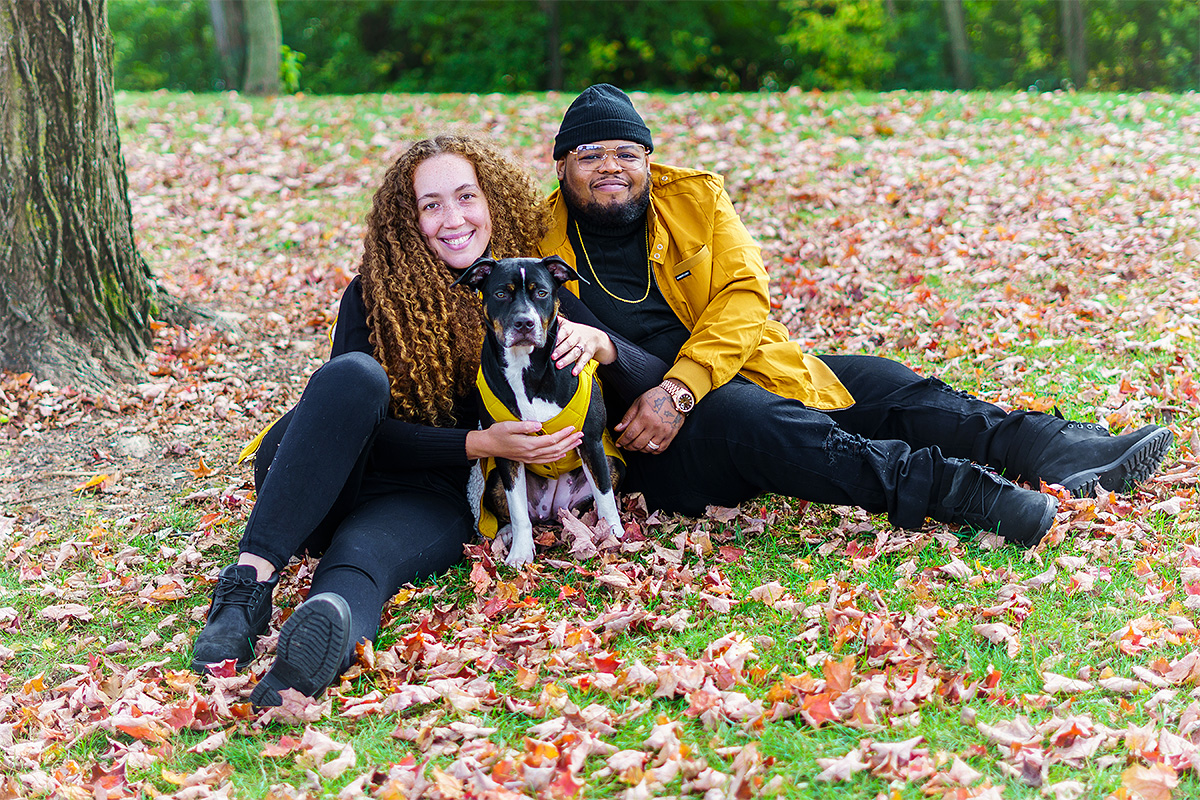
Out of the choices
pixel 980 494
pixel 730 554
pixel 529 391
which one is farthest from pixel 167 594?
pixel 980 494

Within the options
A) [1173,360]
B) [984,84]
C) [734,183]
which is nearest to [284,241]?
[734,183]

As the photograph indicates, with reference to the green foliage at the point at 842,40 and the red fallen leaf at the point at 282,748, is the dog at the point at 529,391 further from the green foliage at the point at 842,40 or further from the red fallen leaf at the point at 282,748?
the green foliage at the point at 842,40

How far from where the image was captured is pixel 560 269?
3.78 meters

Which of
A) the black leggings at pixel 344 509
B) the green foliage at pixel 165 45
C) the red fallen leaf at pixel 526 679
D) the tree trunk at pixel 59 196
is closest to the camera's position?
the red fallen leaf at pixel 526 679

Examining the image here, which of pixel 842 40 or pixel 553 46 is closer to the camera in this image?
pixel 842 40

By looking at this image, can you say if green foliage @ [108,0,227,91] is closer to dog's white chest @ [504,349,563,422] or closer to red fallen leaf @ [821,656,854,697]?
dog's white chest @ [504,349,563,422]

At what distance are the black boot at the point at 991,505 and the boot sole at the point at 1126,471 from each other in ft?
0.99

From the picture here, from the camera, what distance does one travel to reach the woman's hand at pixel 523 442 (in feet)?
12.4

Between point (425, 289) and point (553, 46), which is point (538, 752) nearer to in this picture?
point (425, 289)

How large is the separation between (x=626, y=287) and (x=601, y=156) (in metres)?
0.59

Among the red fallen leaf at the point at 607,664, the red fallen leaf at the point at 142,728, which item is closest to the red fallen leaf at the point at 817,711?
the red fallen leaf at the point at 607,664

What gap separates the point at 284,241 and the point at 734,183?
14.9 ft

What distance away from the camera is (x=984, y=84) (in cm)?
2555

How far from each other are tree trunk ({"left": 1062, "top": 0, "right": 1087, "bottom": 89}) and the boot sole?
23724mm
